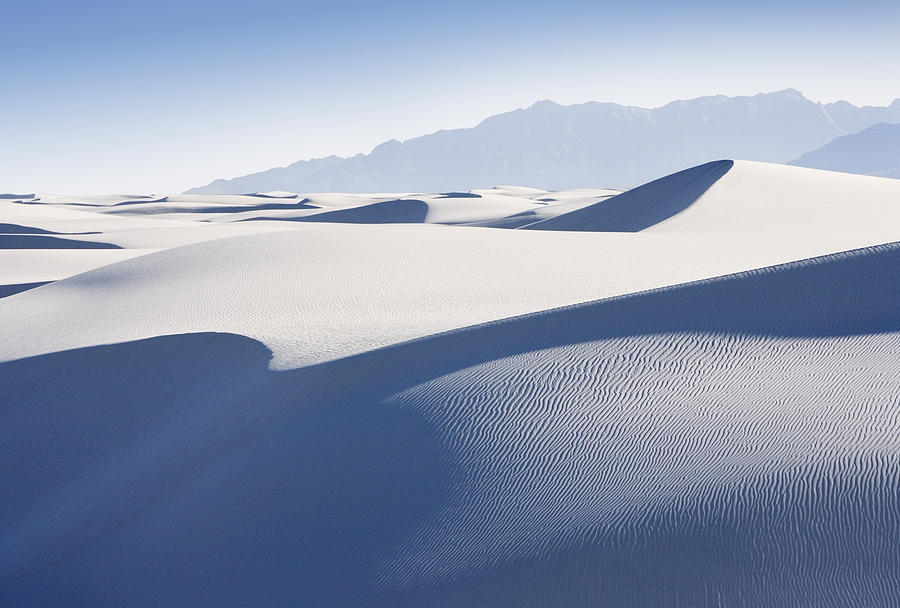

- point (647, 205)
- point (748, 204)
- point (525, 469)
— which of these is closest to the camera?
point (525, 469)

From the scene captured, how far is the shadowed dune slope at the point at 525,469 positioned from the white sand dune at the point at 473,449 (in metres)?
0.02

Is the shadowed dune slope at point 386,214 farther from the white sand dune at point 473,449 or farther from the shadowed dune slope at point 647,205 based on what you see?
the white sand dune at point 473,449

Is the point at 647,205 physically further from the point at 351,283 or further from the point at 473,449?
the point at 473,449

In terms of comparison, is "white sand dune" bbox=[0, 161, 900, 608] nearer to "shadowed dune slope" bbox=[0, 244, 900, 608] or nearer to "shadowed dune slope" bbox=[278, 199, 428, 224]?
"shadowed dune slope" bbox=[0, 244, 900, 608]

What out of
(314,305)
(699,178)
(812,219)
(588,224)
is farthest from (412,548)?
(699,178)

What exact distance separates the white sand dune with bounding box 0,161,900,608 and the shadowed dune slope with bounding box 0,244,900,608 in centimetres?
2

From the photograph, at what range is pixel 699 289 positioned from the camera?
654 centimetres

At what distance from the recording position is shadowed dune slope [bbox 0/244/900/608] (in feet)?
12.4

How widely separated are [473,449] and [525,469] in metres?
0.40

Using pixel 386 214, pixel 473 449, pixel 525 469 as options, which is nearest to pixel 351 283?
pixel 473 449

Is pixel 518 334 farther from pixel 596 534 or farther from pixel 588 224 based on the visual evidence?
pixel 588 224

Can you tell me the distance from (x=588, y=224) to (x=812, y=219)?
26.1 ft

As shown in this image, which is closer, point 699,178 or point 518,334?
point 518,334

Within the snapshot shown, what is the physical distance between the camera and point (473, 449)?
4.89 metres
